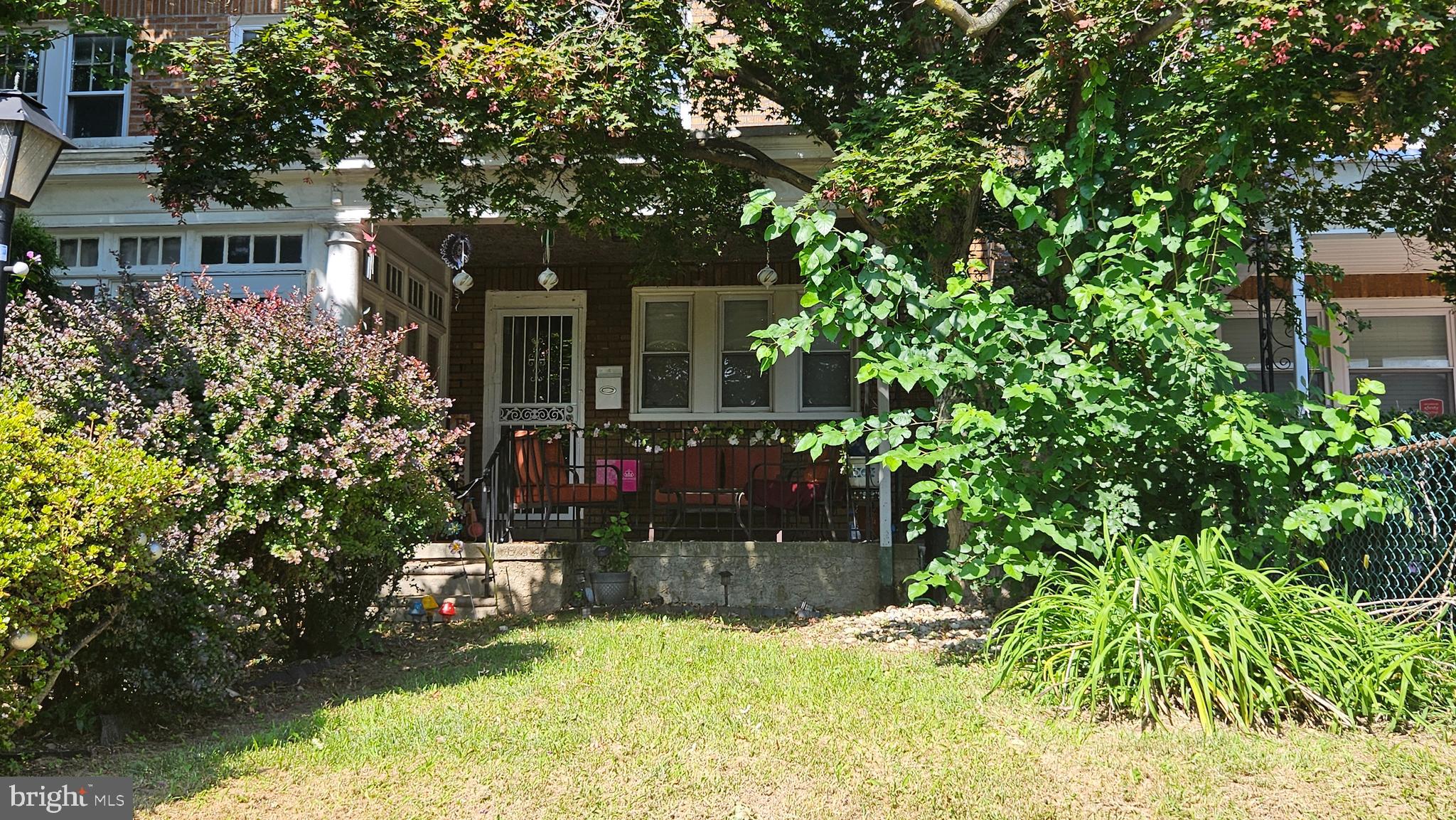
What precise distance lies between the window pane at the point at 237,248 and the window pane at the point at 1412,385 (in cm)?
1069

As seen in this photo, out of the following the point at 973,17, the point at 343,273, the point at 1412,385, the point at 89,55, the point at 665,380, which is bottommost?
the point at 1412,385

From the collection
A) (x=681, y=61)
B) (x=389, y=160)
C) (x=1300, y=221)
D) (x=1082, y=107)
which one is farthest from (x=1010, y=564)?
(x=389, y=160)

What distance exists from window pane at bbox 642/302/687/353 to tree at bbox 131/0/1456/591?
354cm

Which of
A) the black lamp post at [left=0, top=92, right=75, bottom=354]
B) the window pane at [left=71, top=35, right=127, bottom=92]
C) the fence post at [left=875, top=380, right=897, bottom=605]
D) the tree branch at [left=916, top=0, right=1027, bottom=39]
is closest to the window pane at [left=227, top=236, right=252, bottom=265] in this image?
the window pane at [left=71, top=35, right=127, bottom=92]

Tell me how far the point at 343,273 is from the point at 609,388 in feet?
9.79

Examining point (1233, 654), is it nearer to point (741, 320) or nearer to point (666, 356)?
point (741, 320)

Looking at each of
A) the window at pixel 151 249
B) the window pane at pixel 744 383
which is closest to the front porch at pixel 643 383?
the window pane at pixel 744 383

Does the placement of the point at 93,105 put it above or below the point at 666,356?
above

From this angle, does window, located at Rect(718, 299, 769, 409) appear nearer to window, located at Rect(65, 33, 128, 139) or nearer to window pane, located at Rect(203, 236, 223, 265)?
window pane, located at Rect(203, 236, 223, 265)

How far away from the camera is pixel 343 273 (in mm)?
9203

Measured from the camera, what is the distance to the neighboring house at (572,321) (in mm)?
9195

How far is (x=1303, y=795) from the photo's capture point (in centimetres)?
352

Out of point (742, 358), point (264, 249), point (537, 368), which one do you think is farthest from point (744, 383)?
point (264, 249)

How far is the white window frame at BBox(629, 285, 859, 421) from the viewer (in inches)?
424
